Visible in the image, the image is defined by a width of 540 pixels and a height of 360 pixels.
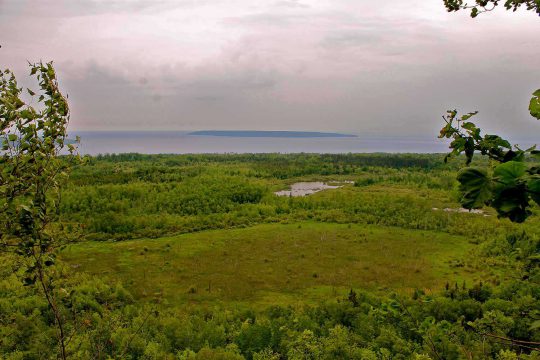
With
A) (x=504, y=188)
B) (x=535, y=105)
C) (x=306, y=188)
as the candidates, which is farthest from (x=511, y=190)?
(x=306, y=188)

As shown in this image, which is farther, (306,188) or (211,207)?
(306,188)

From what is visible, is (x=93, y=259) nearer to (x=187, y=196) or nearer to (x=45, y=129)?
(x=187, y=196)

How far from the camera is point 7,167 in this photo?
10.8ft

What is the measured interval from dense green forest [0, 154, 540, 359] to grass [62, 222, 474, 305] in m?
0.13

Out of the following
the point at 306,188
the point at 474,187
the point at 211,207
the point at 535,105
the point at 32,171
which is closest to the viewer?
the point at 474,187

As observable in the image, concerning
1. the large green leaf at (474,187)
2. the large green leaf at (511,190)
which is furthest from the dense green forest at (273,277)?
the large green leaf at (511,190)

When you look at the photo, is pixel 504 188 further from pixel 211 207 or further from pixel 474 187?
pixel 211 207

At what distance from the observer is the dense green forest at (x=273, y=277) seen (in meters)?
9.98

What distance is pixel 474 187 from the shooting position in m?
1.63

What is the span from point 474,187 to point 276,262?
23193 millimetres

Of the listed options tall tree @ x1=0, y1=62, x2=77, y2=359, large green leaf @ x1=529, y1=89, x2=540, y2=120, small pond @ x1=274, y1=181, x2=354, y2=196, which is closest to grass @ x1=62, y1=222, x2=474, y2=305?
tall tree @ x1=0, y1=62, x2=77, y2=359

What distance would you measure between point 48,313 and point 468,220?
30879 millimetres

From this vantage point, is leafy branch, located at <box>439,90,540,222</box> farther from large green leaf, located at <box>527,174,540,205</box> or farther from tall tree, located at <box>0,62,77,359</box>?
tall tree, located at <box>0,62,77,359</box>

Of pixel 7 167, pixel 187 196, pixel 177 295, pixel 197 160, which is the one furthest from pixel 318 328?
pixel 197 160
